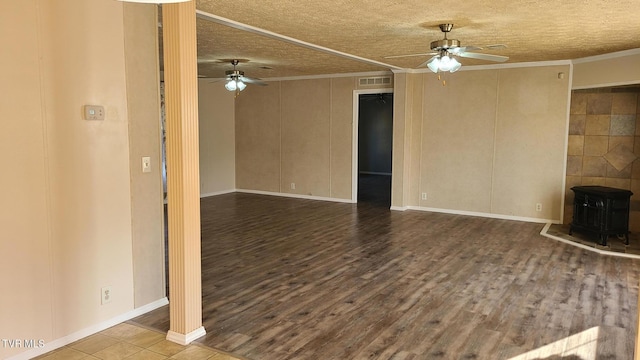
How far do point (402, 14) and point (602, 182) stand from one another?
484 cm

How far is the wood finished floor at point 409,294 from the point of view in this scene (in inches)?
127

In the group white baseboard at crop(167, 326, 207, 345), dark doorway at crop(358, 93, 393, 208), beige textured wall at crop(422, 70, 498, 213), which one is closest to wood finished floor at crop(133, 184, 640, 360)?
white baseboard at crop(167, 326, 207, 345)

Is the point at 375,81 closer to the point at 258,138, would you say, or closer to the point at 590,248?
the point at 258,138

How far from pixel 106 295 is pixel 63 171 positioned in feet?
3.33

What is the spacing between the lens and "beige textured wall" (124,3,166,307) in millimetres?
3566

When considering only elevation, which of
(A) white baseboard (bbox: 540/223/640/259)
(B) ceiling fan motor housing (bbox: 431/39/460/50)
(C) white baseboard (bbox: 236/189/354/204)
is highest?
(B) ceiling fan motor housing (bbox: 431/39/460/50)

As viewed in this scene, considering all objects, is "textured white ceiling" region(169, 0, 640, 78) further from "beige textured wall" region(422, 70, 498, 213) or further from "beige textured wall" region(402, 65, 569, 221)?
"beige textured wall" region(422, 70, 498, 213)

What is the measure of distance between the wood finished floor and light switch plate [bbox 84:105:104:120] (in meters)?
1.64

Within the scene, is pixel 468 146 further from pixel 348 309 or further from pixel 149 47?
pixel 149 47

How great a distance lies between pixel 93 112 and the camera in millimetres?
3289

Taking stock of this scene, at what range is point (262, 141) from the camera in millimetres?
10422

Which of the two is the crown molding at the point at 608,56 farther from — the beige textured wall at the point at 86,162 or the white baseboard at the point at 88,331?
the white baseboard at the point at 88,331

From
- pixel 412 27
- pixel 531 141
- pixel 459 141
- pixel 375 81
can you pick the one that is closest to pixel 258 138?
pixel 375 81

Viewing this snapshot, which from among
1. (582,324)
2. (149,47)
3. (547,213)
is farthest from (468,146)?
(149,47)
